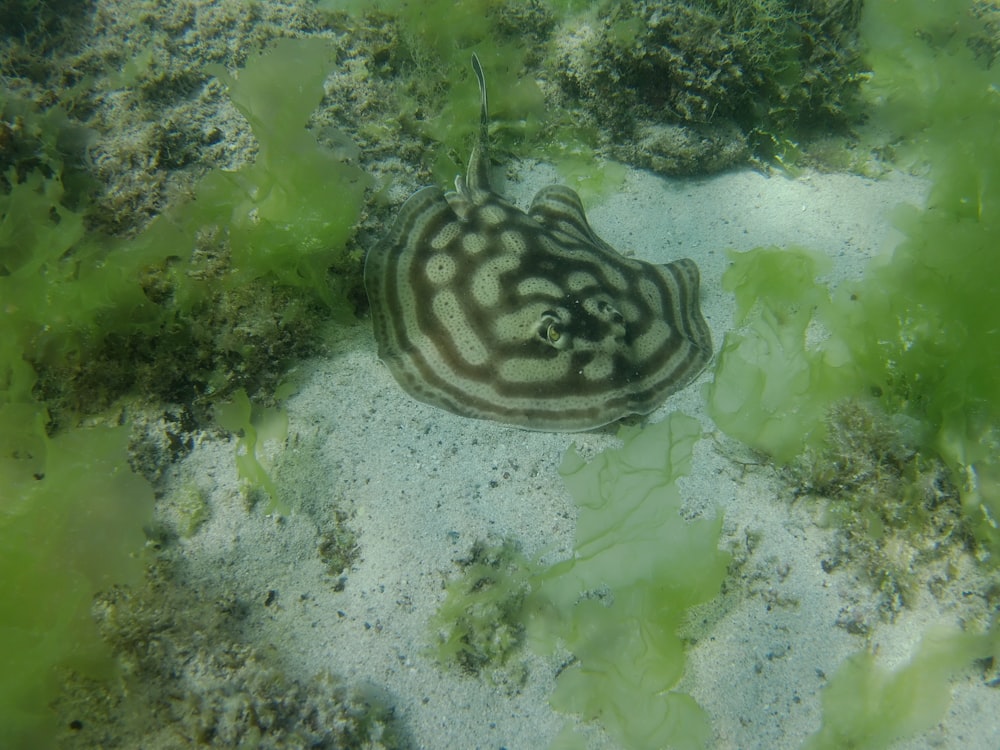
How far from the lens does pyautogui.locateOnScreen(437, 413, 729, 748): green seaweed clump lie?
9.90 feet

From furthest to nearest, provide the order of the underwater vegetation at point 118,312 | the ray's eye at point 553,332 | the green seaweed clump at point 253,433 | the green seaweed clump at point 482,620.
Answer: the ray's eye at point 553,332 → the green seaweed clump at point 253,433 → the green seaweed clump at point 482,620 → the underwater vegetation at point 118,312

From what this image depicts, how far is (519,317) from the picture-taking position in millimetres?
4074

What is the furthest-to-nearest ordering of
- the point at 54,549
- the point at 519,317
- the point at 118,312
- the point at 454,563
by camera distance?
the point at 519,317
the point at 118,312
the point at 454,563
the point at 54,549

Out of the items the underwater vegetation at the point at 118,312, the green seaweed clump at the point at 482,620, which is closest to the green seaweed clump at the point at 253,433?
the underwater vegetation at the point at 118,312

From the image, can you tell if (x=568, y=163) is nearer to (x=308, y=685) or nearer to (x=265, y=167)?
(x=265, y=167)

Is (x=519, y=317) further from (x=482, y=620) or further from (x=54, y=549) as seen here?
(x=54, y=549)

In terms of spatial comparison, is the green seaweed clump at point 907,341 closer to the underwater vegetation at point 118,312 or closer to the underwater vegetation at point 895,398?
the underwater vegetation at point 895,398

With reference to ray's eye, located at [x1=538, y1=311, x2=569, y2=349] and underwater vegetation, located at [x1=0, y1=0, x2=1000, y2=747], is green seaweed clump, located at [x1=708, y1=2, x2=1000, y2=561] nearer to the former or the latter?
underwater vegetation, located at [x1=0, y1=0, x2=1000, y2=747]

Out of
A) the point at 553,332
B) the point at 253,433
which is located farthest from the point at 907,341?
the point at 253,433

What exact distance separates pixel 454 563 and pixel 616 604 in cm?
105

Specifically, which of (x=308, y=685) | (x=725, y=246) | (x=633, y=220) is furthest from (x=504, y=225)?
(x=308, y=685)

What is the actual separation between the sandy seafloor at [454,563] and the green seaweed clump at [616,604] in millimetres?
147

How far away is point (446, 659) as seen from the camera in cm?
316

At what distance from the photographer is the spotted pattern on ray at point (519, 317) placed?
3904 mm
